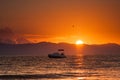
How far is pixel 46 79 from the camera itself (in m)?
69.2

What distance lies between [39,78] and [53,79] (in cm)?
333

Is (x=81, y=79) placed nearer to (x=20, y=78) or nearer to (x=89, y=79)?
(x=89, y=79)

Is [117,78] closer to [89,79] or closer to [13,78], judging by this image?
→ [89,79]

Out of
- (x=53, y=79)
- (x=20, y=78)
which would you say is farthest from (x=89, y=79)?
(x=20, y=78)

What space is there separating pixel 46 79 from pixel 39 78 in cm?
223

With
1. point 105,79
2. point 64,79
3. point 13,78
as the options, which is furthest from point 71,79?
point 13,78

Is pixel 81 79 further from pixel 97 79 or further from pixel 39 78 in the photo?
pixel 39 78

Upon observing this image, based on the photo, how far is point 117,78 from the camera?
222 ft

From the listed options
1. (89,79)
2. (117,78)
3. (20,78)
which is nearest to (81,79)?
(89,79)

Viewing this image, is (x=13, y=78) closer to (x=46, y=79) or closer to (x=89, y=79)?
(x=46, y=79)

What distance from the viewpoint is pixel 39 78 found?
7112 centimetres

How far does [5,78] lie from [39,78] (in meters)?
5.60

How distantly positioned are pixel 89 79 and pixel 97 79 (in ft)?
4.22

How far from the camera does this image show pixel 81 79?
224 ft
